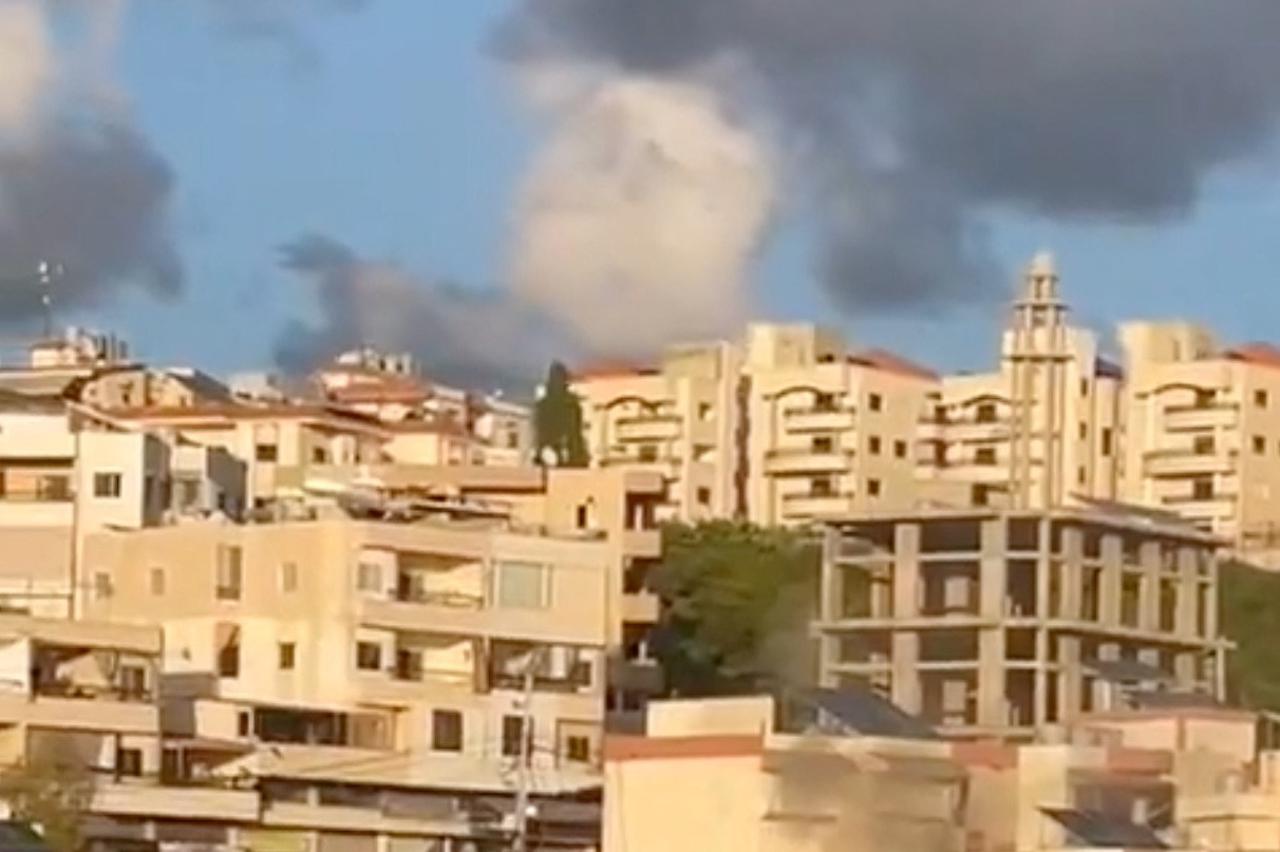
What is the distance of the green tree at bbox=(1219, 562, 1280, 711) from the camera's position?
1994 inches

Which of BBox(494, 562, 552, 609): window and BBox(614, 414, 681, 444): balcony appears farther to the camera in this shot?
BBox(614, 414, 681, 444): balcony

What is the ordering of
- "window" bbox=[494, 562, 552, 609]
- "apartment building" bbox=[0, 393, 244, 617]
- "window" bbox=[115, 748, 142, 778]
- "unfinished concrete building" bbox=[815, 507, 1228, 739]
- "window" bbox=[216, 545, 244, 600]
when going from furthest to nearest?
1. "apartment building" bbox=[0, 393, 244, 617]
2. "unfinished concrete building" bbox=[815, 507, 1228, 739]
3. "window" bbox=[494, 562, 552, 609]
4. "window" bbox=[216, 545, 244, 600]
5. "window" bbox=[115, 748, 142, 778]

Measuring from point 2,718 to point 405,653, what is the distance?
541 cm

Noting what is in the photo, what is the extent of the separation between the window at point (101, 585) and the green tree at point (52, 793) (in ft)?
18.7

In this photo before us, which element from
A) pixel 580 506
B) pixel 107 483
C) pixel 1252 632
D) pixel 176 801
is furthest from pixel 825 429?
pixel 176 801

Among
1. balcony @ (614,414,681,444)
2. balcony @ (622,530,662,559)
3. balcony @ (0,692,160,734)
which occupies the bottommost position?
balcony @ (0,692,160,734)

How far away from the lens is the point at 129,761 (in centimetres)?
3981

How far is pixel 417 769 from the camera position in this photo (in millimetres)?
41812

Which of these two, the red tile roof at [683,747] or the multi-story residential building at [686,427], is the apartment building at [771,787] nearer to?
the red tile roof at [683,747]

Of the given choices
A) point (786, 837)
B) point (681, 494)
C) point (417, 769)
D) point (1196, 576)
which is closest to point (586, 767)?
point (417, 769)

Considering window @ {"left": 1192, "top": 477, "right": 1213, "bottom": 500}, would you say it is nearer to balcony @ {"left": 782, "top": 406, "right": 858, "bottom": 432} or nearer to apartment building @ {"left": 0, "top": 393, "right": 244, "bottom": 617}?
balcony @ {"left": 782, "top": 406, "right": 858, "bottom": 432}

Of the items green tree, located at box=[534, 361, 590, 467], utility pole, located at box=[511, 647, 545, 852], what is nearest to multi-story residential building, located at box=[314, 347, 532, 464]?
green tree, located at box=[534, 361, 590, 467]

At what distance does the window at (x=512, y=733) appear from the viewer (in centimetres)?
4281

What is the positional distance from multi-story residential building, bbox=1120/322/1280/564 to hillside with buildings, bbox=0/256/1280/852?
52.4 feet
